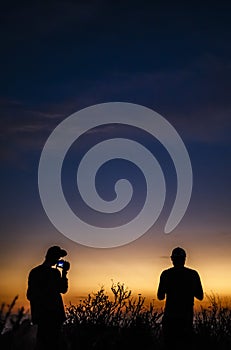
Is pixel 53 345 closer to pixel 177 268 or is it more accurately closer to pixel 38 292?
pixel 38 292

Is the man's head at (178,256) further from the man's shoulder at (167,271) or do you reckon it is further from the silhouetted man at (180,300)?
the man's shoulder at (167,271)

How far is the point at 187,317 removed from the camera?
343 inches

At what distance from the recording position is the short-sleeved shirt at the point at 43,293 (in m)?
8.16

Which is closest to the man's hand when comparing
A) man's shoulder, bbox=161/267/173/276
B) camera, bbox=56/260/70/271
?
camera, bbox=56/260/70/271

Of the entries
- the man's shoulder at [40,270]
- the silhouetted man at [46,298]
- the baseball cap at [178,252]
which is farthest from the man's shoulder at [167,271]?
the man's shoulder at [40,270]

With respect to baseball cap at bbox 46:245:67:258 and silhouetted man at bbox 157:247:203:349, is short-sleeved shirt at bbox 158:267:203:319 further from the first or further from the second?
baseball cap at bbox 46:245:67:258

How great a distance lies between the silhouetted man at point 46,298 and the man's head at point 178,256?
1681 mm

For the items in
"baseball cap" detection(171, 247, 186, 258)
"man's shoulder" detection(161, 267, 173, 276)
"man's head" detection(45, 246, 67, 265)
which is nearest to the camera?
"man's head" detection(45, 246, 67, 265)

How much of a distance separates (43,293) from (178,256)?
82.7 inches

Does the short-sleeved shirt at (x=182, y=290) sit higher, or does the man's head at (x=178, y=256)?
the man's head at (x=178, y=256)

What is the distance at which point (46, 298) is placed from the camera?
820 cm

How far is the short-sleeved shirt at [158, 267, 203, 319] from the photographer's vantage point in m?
8.66

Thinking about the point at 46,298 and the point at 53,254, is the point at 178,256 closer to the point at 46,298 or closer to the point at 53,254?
the point at 53,254

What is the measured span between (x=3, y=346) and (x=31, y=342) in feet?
17.8
